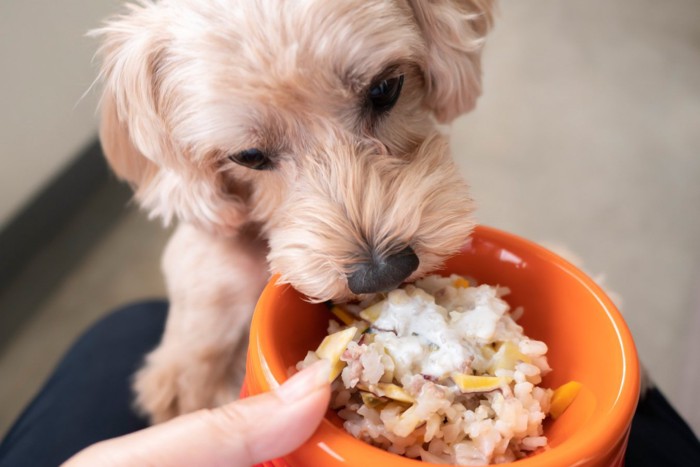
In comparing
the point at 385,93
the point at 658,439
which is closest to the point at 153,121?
the point at 385,93

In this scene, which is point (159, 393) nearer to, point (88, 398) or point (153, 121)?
point (88, 398)

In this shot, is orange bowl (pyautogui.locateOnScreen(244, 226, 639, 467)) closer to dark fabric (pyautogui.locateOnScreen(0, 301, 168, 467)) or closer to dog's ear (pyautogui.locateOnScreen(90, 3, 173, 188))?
dog's ear (pyautogui.locateOnScreen(90, 3, 173, 188))

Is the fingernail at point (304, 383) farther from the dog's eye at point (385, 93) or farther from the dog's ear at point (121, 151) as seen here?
the dog's ear at point (121, 151)

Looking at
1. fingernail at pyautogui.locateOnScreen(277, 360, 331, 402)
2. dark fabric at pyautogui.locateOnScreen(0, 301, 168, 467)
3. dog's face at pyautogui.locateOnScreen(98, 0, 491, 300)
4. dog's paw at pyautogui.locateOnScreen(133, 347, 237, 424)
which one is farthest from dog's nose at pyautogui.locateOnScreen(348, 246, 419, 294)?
dark fabric at pyautogui.locateOnScreen(0, 301, 168, 467)

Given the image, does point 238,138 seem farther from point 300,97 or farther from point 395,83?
point 395,83

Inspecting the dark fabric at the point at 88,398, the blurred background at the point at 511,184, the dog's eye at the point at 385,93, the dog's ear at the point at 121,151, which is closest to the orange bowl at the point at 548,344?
the dog's eye at the point at 385,93

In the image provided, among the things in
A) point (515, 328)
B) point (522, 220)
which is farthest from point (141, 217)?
point (515, 328)
